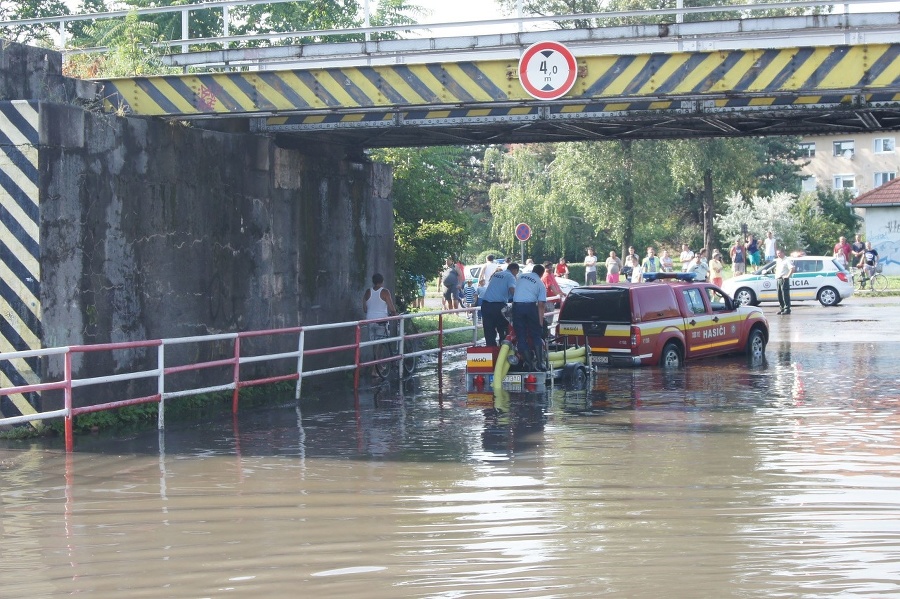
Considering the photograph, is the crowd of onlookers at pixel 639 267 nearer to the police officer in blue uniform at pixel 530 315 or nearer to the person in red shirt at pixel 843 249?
the person in red shirt at pixel 843 249

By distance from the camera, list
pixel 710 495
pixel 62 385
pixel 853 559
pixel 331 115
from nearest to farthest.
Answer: pixel 853 559, pixel 710 495, pixel 62 385, pixel 331 115

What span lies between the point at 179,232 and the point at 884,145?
75.2 metres

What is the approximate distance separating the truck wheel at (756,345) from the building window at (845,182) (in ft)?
212

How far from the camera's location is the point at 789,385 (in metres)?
16.6

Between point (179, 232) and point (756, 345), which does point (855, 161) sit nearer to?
point (756, 345)

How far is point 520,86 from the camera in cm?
1448

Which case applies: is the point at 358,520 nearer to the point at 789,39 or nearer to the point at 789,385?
the point at 789,385

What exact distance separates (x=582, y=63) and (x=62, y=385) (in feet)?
23.5

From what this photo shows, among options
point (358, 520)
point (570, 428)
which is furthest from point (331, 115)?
point (358, 520)

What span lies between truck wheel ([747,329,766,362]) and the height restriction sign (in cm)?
847

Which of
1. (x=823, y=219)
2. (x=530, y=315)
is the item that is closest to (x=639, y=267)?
(x=530, y=315)

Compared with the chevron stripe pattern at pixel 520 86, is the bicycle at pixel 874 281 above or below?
below

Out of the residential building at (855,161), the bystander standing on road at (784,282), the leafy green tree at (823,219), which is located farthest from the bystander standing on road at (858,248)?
the residential building at (855,161)

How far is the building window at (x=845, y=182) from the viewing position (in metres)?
82.1
